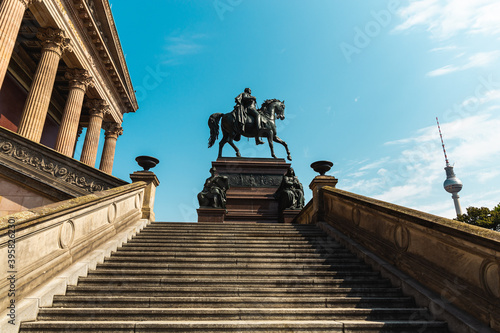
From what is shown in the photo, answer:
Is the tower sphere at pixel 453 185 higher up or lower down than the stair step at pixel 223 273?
higher up

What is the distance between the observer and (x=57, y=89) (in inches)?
950

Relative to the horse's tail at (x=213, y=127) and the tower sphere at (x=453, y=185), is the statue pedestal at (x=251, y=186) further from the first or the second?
the tower sphere at (x=453, y=185)

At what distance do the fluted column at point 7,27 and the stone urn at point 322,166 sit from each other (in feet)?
40.1

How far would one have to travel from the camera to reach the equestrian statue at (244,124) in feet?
50.5

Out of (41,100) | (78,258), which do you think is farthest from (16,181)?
(41,100)

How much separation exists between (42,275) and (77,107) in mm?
16461

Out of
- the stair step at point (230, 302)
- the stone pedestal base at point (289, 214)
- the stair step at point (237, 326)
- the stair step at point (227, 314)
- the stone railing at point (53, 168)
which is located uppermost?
the stone railing at point (53, 168)

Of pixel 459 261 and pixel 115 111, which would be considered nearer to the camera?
pixel 459 261

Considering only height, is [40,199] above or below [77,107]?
below

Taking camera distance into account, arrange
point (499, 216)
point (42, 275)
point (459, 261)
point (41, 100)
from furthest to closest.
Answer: point (499, 216) < point (41, 100) < point (42, 275) < point (459, 261)

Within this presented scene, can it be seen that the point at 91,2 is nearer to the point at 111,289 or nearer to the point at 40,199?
the point at 40,199

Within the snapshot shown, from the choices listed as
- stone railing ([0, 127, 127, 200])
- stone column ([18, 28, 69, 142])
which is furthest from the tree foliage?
stone column ([18, 28, 69, 142])

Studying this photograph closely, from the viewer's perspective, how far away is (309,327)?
366 cm

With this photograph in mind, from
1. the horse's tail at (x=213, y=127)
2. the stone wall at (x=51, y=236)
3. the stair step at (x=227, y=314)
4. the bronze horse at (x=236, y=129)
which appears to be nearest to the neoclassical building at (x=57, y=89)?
the stone wall at (x=51, y=236)
